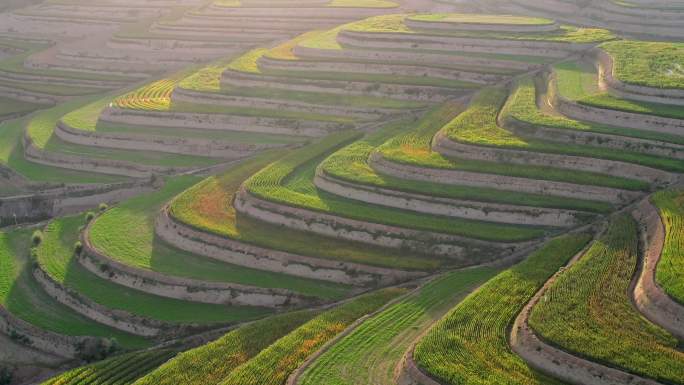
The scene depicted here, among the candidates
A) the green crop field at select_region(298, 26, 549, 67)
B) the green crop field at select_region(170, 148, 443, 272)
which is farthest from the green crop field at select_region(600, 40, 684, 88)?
the green crop field at select_region(170, 148, 443, 272)

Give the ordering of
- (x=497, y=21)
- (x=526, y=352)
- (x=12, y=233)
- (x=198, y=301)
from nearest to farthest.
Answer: (x=526, y=352) < (x=198, y=301) < (x=12, y=233) < (x=497, y=21)

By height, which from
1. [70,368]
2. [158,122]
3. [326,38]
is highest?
[326,38]

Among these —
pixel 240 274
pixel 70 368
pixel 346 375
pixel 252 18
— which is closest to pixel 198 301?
pixel 240 274

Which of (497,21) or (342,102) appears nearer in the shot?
(342,102)

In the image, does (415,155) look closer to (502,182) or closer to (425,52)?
(502,182)

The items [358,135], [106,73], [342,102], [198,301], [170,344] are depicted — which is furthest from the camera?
[106,73]

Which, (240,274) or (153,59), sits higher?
(153,59)

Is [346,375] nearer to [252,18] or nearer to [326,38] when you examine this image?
[326,38]

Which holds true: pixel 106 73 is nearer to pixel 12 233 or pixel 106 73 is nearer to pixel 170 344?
pixel 12 233

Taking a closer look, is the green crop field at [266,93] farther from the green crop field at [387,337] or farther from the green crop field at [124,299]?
the green crop field at [387,337]
